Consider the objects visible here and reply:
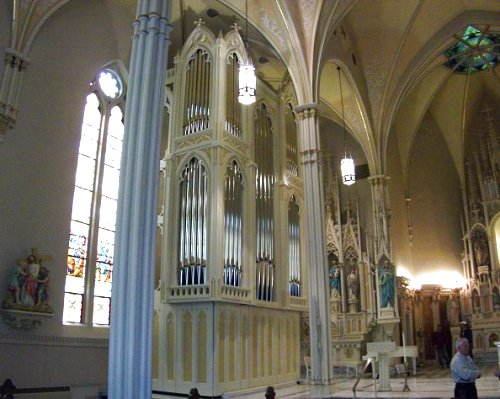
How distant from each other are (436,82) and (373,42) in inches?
202

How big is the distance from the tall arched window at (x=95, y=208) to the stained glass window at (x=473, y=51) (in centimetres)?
1394

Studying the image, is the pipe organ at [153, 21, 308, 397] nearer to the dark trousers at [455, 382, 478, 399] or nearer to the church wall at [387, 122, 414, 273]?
the dark trousers at [455, 382, 478, 399]

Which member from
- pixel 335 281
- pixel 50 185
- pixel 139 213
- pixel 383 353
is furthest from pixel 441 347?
pixel 139 213

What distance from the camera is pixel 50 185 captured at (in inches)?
517

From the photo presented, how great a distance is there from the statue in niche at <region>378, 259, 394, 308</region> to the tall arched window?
992cm

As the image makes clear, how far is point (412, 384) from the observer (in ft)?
47.1

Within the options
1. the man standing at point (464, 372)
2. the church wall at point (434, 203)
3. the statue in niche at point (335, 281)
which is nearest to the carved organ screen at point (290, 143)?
the statue in niche at point (335, 281)

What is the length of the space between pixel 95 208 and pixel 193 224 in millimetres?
2902

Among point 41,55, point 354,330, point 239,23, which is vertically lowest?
point 354,330

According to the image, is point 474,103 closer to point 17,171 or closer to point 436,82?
point 436,82

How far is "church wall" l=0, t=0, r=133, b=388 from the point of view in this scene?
11.9 metres

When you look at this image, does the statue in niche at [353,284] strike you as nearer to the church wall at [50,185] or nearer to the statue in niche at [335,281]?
the statue in niche at [335,281]

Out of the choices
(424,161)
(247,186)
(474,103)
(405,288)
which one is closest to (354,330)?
(405,288)

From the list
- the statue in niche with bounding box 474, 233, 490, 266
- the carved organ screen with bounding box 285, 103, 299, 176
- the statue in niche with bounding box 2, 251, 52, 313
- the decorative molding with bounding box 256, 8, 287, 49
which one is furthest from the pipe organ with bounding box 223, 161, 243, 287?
the statue in niche with bounding box 474, 233, 490, 266
